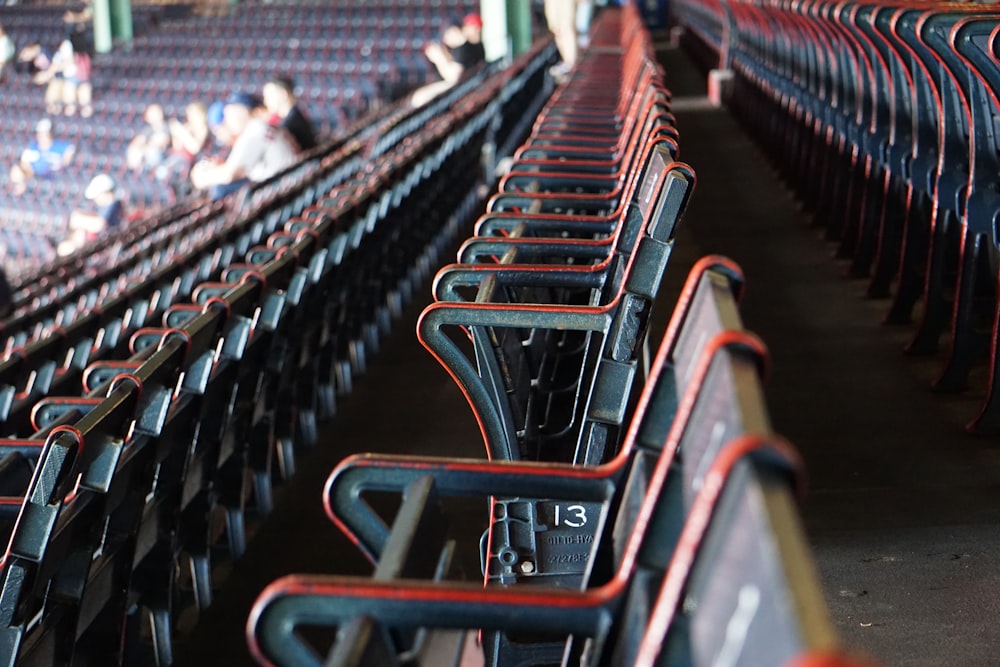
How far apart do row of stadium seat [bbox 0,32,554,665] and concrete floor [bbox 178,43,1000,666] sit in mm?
91

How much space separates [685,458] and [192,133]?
9675 mm

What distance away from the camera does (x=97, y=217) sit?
38.6ft

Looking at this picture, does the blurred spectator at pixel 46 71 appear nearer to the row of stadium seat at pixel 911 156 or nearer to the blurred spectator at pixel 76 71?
the blurred spectator at pixel 76 71

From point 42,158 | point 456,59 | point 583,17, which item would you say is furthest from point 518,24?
point 42,158

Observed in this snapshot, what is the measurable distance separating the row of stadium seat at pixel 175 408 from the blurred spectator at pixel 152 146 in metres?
8.87

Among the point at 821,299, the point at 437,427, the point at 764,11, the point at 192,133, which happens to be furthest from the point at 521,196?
the point at 192,133

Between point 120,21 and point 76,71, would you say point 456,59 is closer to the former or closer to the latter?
point 76,71

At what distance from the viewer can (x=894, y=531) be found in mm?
1830

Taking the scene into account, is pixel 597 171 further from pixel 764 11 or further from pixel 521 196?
pixel 764 11

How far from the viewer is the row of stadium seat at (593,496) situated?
2.02ft

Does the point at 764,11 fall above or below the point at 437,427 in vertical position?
above

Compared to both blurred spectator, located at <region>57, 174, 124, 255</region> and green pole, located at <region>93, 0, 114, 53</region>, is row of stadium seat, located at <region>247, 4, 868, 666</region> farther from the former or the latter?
green pole, located at <region>93, 0, 114, 53</region>

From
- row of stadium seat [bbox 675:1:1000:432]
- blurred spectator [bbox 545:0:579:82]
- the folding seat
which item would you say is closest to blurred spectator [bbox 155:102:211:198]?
blurred spectator [bbox 545:0:579:82]

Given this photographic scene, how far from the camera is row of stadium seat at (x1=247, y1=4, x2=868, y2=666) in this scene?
61cm
